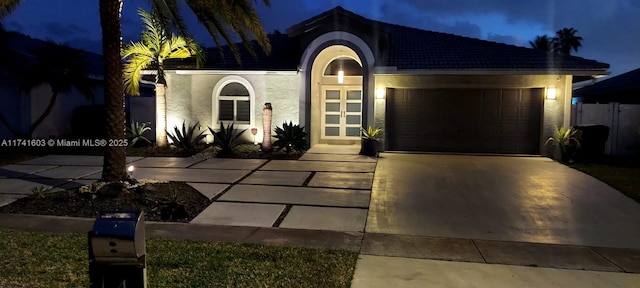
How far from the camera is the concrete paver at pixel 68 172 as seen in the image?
10.6m

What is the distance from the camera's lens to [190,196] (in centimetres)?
841

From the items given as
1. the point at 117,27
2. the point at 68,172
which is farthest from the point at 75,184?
the point at 117,27

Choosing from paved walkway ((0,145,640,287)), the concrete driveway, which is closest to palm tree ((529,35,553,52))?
the concrete driveway

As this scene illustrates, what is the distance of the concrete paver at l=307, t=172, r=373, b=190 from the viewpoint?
9695mm

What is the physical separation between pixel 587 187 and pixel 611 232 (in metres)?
3.50

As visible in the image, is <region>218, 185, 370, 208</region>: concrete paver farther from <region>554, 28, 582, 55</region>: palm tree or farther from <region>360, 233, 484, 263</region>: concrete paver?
<region>554, 28, 582, 55</region>: palm tree

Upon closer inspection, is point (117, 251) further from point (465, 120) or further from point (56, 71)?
point (56, 71)

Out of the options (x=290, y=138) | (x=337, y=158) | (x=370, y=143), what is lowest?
(x=337, y=158)

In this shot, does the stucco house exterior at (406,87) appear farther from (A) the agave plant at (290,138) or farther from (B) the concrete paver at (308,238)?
(B) the concrete paver at (308,238)

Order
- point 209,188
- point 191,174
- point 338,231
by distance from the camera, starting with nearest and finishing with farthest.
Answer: point 338,231 → point 209,188 → point 191,174

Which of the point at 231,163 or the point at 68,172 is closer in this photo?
the point at 68,172

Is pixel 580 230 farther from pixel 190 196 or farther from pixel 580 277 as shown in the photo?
pixel 190 196

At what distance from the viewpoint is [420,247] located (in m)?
5.70

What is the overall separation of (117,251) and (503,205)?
7079 millimetres
